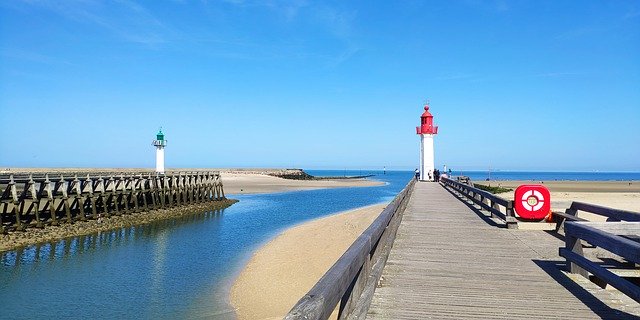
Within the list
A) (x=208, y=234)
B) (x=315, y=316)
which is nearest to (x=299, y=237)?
(x=208, y=234)

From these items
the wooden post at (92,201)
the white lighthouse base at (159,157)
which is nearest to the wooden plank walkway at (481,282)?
the wooden post at (92,201)

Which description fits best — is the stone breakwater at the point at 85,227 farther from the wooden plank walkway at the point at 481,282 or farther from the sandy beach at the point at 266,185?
the sandy beach at the point at 266,185

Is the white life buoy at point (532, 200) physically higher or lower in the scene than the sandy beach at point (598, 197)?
higher

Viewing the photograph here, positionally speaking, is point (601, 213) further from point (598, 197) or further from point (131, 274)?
point (598, 197)

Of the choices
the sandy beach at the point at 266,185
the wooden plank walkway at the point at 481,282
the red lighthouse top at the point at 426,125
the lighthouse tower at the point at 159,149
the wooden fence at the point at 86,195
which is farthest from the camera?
the sandy beach at the point at 266,185

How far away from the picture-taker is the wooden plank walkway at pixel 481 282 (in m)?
4.94

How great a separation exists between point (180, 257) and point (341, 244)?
5946 mm

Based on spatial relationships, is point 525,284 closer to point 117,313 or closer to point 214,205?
point 117,313

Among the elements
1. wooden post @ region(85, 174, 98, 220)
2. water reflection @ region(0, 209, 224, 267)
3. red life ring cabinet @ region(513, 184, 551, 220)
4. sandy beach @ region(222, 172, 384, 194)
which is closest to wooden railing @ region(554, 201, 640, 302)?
red life ring cabinet @ region(513, 184, 551, 220)

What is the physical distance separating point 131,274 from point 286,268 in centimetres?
477

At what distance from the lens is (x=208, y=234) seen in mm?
22922

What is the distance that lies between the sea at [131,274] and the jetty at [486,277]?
5217mm

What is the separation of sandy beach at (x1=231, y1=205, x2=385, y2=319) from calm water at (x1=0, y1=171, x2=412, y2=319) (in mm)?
536

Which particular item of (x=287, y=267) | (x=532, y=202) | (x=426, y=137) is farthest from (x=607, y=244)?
(x=426, y=137)
